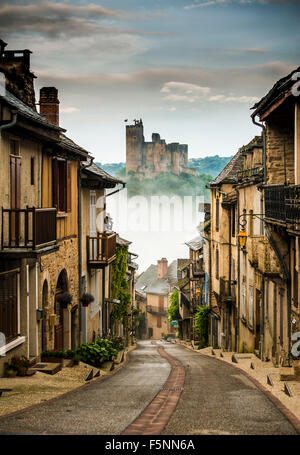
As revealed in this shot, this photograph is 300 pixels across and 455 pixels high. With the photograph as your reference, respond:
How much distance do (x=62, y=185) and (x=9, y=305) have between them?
5569 mm

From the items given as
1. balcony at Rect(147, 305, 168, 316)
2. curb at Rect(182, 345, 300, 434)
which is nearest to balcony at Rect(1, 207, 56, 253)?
curb at Rect(182, 345, 300, 434)

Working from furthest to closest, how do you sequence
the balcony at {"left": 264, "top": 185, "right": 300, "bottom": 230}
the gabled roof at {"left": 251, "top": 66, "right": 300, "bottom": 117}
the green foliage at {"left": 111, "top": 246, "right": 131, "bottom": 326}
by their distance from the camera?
1. the green foliage at {"left": 111, "top": 246, "right": 131, "bottom": 326}
2. the balcony at {"left": 264, "top": 185, "right": 300, "bottom": 230}
3. the gabled roof at {"left": 251, "top": 66, "right": 300, "bottom": 117}

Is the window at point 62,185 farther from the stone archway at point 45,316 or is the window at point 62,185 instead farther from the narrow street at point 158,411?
the narrow street at point 158,411

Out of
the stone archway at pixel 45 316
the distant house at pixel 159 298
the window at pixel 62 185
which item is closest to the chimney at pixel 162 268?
the distant house at pixel 159 298

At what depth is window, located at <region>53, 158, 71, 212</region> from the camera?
17.1 metres

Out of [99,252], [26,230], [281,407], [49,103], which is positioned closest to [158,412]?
[281,407]

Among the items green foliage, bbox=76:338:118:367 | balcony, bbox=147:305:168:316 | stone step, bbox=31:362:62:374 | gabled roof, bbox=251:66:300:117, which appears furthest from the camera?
balcony, bbox=147:305:168:316

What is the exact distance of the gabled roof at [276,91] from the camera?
39.6ft

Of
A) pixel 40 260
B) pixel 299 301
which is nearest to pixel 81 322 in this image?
pixel 40 260

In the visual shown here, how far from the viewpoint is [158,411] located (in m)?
10.3

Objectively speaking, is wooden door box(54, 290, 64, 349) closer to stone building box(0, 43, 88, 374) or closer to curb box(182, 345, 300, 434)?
stone building box(0, 43, 88, 374)

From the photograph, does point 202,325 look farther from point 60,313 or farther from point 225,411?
point 225,411

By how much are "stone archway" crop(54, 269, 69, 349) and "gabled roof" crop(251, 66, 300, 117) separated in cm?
753
